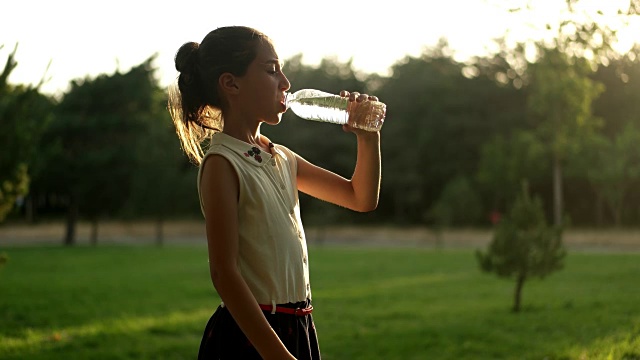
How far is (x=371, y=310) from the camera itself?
14.4m

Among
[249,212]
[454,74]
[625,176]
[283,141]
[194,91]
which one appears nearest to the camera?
[249,212]

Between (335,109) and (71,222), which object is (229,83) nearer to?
(335,109)

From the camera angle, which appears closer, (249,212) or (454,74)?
(249,212)

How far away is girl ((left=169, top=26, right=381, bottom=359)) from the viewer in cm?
217

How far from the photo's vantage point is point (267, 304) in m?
2.32

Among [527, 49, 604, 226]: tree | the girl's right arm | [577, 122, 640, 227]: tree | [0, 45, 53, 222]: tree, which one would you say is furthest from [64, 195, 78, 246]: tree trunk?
the girl's right arm

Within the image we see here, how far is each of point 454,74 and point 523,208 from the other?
117 feet

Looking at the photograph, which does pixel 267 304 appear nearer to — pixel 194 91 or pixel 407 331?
Answer: pixel 194 91

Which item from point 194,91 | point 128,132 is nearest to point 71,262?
point 128,132

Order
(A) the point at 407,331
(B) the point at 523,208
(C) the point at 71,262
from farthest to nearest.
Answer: (C) the point at 71,262 < (B) the point at 523,208 < (A) the point at 407,331

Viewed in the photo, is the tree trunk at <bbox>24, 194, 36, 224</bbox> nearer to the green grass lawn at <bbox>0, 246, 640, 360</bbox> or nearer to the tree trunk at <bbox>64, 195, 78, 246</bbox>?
the tree trunk at <bbox>64, 195, 78, 246</bbox>

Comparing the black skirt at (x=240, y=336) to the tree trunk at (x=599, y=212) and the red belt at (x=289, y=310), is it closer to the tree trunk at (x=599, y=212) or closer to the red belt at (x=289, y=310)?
the red belt at (x=289, y=310)

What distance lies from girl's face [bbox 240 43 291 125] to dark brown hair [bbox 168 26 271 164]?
21mm

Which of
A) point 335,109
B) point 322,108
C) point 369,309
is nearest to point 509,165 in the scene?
point 369,309
